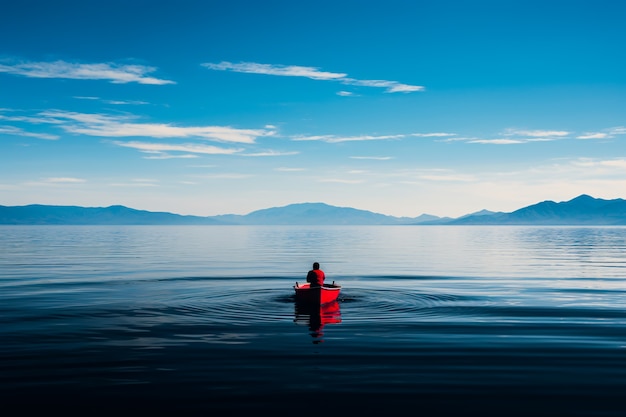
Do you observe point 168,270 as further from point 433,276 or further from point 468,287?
point 468,287

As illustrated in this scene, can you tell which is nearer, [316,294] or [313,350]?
[313,350]

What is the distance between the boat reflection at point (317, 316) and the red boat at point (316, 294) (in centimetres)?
23

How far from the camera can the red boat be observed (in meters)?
30.0

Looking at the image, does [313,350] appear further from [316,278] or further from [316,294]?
[316,278]

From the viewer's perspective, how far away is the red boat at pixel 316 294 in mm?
29969

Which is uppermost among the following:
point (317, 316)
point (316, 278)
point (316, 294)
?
point (316, 278)

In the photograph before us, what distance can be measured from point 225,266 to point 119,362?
42.6 meters

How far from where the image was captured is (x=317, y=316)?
2805cm

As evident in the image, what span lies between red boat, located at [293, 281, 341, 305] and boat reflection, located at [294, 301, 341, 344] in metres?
0.23

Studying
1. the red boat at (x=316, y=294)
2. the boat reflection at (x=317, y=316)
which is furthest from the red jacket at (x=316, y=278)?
the boat reflection at (x=317, y=316)

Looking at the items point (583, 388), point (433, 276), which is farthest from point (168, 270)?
point (583, 388)

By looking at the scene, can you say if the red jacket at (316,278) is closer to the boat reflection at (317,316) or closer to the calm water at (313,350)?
the boat reflection at (317,316)

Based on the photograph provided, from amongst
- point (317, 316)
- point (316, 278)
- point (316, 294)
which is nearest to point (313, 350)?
point (317, 316)

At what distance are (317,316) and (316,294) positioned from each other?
209cm
